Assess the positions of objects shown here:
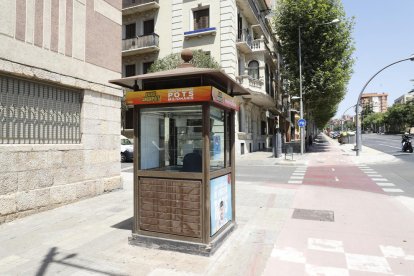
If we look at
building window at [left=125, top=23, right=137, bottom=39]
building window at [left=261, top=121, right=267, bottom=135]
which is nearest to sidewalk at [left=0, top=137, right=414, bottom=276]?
building window at [left=125, top=23, right=137, bottom=39]

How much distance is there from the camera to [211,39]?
23781mm

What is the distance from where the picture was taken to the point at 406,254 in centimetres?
461

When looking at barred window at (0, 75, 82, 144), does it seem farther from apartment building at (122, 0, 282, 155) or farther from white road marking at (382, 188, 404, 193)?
apartment building at (122, 0, 282, 155)

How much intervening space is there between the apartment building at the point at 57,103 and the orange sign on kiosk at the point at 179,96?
124 inches

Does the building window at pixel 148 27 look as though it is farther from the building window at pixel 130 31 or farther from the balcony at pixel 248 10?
the balcony at pixel 248 10

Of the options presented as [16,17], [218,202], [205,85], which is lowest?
[218,202]

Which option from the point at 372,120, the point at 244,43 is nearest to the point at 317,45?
the point at 244,43

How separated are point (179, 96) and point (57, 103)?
434cm

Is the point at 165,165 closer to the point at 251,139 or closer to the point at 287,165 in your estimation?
the point at 287,165

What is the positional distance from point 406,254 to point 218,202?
109 inches

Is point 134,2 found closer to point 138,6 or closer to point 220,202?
point 138,6

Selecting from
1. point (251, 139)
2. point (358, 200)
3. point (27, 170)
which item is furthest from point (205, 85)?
point (251, 139)

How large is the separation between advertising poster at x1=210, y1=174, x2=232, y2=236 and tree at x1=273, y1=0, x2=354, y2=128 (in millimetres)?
23652

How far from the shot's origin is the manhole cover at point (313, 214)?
6645mm
